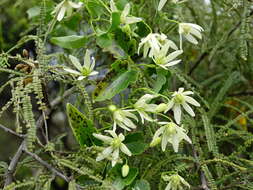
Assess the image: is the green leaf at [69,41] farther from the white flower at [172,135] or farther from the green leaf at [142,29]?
the white flower at [172,135]

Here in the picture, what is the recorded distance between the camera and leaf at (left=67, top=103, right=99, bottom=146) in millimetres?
628

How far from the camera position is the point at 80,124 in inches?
25.0

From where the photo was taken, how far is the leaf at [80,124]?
0.63 metres

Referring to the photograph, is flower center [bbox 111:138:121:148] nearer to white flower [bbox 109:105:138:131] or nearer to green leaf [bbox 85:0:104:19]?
white flower [bbox 109:105:138:131]

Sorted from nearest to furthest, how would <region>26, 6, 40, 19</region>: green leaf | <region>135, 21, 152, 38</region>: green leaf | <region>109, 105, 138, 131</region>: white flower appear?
1. <region>109, 105, 138, 131</region>: white flower
2. <region>135, 21, 152, 38</region>: green leaf
3. <region>26, 6, 40, 19</region>: green leaf

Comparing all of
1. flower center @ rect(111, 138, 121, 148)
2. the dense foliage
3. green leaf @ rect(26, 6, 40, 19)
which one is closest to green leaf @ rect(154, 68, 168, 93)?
the dense foliage

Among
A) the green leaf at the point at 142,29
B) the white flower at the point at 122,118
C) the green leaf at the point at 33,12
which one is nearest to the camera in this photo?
the white flower at the point at 122,118

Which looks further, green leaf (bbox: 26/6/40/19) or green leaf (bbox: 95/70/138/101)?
green leaf (bbox: 26/6/40/19)

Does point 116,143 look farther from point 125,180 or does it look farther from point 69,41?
point 69,41

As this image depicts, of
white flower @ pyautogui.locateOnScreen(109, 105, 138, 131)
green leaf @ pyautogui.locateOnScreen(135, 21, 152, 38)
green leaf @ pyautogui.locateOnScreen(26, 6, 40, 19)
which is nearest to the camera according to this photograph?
white flower @ pyautogui.locateOnScreen(109, 105, 138, 131)

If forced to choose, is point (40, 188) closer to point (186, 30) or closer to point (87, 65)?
point (87, 65)

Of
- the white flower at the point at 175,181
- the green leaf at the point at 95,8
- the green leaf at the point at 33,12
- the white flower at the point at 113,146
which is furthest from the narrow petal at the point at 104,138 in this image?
the green leaf at the point at 33,12

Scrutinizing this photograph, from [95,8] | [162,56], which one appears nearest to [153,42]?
[162,56]

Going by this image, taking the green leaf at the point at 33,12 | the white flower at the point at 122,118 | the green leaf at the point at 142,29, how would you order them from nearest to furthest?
the white flower at the point at 122,118, the green leaf at the point at 142,29, the green leaf at the point at 33,12
